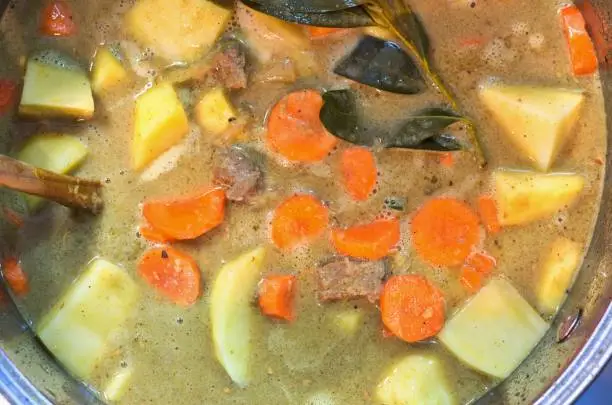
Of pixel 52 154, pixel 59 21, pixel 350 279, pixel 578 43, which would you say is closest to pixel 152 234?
pixel 52 154

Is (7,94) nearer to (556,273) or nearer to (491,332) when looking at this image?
(491,332)

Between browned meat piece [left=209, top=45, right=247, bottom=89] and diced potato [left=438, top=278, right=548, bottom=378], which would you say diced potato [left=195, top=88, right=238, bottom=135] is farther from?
diced potato [left=438, top=278, right=548, bottom=378]

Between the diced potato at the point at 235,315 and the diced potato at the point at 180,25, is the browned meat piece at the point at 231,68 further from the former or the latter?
the diced potato at the point at 235,315

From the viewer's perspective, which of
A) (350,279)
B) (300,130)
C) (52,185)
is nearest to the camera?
(52,185)

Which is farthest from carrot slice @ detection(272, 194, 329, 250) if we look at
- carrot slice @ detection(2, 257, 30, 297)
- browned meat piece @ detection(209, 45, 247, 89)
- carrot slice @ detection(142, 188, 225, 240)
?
carrot slice @ detection(2, 257, 30, 297)

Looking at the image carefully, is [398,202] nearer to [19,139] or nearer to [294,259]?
[294,259]

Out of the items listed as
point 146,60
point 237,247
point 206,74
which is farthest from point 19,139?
point 237,247
